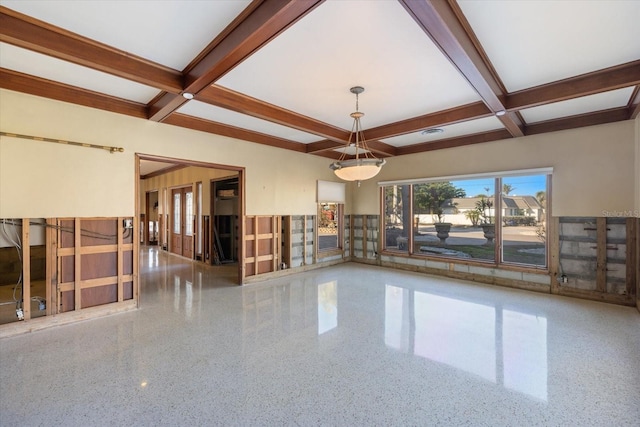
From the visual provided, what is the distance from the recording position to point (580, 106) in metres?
4.28

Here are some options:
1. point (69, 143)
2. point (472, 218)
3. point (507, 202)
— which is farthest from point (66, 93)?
point (507, 202)

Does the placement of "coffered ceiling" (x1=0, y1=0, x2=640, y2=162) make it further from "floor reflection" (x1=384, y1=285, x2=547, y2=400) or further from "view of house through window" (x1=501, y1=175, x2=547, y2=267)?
"floor reflection" (x1=384, y1=285, x2=547, y2=400)

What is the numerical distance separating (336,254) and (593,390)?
18.7 ft

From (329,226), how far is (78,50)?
6062mm

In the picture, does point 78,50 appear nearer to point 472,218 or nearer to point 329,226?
point 329,226

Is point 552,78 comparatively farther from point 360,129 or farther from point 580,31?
point 360,129

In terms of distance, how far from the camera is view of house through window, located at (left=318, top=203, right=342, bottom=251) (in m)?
7.56

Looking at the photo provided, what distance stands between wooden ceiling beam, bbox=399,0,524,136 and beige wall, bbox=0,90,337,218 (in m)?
4.10

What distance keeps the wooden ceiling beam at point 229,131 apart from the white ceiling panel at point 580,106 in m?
4.43

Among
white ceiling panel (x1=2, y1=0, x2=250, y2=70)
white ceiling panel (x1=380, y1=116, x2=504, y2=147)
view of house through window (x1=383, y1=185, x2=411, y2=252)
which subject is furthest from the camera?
view of house through window (x1=383, y1=185, x2=411, y2=252)

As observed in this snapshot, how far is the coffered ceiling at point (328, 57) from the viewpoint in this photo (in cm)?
224

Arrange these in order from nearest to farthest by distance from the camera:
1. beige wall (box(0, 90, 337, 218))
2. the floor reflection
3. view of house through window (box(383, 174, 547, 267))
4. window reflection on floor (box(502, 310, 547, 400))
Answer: window reflection on floor (box(502, 310, 547, 400)) → the floor reflection → beige wall (box(0, 90, 337, 218)) → view of house through window (box(383, 174, 547, 267))

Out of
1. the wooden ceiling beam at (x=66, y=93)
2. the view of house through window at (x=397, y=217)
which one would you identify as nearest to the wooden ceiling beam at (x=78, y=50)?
the wooden ceiling beam at (x=66, y=93)

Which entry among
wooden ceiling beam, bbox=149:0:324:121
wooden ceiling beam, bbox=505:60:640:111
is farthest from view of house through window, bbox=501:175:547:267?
wooden ceiling beam, bbox=149:0:324:121
